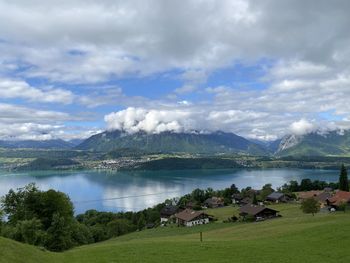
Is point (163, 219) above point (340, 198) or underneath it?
underneath

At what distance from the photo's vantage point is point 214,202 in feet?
396

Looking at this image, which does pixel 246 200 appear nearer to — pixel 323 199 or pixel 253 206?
pixel 323 199

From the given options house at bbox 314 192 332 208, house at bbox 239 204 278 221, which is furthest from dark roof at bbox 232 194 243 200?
house at bbox 239 204 278 221

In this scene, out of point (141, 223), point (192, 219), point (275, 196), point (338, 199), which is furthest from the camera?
point (275, 196)

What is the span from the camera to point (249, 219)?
77000 millimetres

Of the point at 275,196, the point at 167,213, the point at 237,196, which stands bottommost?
the point at 167,213

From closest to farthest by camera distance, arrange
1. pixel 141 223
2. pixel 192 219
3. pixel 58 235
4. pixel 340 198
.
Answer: pixel 58 235
pixel 340 198
pixel 192 219
pixel 141 223

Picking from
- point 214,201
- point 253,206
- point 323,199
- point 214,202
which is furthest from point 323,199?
point 214,201

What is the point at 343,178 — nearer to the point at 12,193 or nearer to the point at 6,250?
the point at 12,193

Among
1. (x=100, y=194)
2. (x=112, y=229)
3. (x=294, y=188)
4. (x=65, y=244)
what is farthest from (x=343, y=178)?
(x=100, y=194)

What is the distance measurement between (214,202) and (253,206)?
36.1 m

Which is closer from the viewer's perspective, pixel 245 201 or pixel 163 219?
pixel 163 219

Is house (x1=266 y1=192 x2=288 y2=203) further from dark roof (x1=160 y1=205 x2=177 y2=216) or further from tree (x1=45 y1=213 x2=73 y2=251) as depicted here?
tree (x1=45 y1=213 x2=73 y2=251)

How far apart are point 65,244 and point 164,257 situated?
22.4 m
